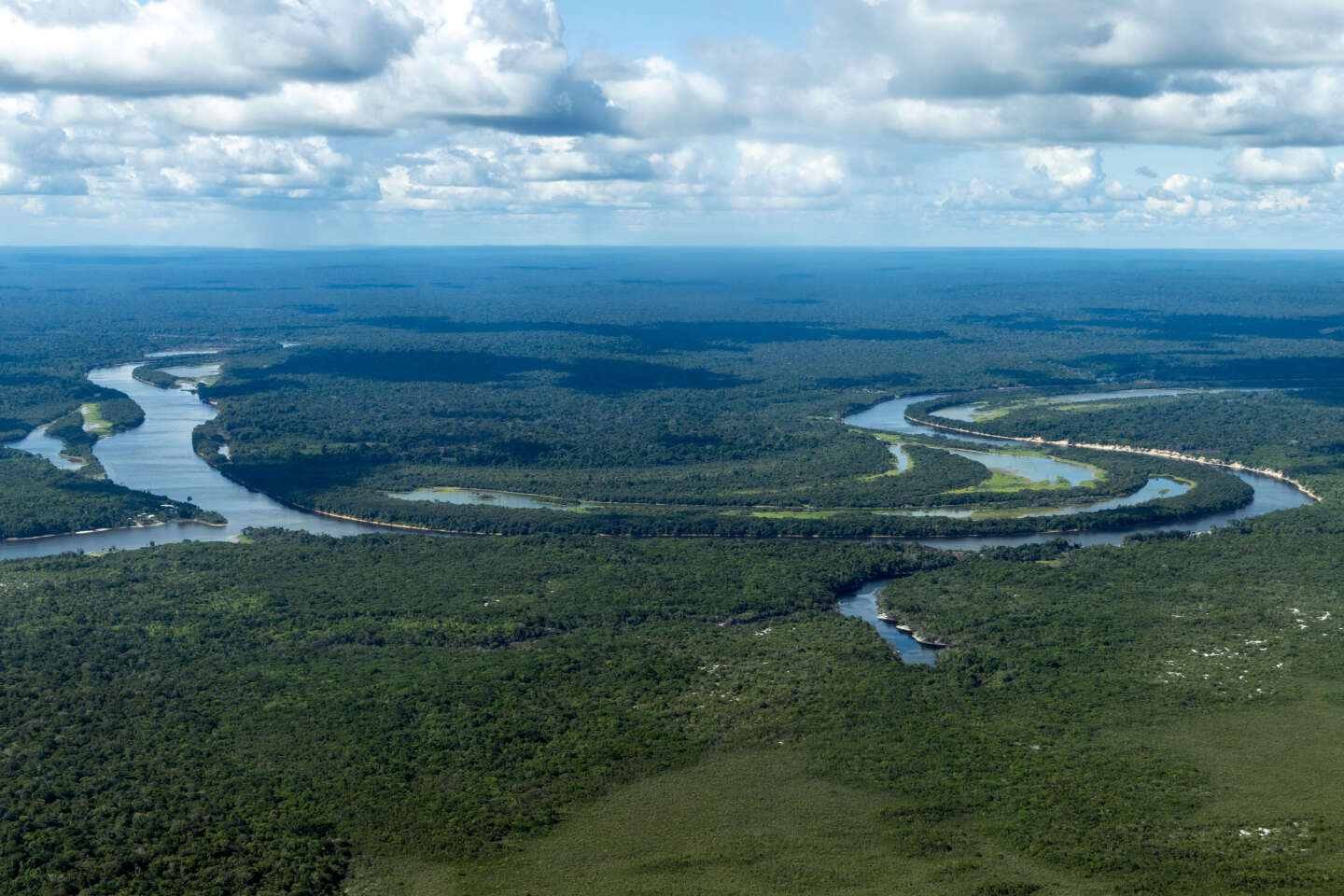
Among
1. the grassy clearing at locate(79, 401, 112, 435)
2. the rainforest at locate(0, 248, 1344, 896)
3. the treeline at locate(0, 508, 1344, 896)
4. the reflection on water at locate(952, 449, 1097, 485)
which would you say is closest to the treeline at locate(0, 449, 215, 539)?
the rainforest at locate(0, 248, 1344, 896)

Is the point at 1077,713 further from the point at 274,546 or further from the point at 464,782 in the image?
the point at 274,546

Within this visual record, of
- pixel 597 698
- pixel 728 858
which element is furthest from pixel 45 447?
pixel 728 858

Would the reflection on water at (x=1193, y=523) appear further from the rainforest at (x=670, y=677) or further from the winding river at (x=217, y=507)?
the rainforest at (x=670, y=677)

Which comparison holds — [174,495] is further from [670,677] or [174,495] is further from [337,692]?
[670,677]

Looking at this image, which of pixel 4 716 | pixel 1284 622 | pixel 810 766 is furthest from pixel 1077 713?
pixel 4 716

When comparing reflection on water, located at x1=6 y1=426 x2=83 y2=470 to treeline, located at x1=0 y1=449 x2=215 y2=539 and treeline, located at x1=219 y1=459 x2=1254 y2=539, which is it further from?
treeline, located at x1=219 y1=459 x2=1254 y2=539
